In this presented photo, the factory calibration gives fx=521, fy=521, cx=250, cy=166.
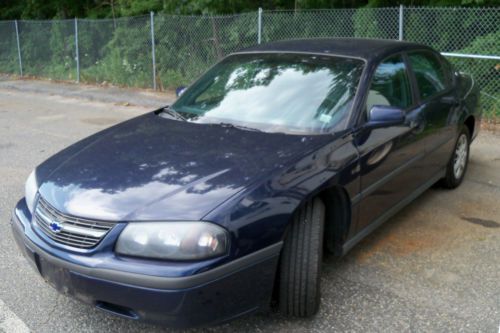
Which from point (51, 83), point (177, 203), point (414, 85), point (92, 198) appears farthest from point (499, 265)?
point (51, 83)

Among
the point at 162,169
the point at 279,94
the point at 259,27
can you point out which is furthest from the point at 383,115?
the point at 259,27

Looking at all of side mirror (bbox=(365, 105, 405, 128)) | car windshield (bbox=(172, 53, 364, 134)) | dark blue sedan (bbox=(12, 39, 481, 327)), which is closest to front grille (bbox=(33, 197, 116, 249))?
dark blue sedan (bbox=(12, 39, 481, 327))

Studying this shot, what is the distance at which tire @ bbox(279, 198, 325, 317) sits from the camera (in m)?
2.86

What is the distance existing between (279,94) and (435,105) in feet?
5.01

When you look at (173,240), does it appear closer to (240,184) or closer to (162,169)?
(240,184)

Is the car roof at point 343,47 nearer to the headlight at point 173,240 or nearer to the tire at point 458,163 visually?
the tire at point 458,163

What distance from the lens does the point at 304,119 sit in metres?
3.50

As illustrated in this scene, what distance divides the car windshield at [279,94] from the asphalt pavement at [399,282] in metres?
1.08

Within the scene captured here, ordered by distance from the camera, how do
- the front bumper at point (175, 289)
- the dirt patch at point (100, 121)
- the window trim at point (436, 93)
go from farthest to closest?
the dirt patch at point (100, 121) → the window trim at point (436, 93) → the front bumper at point (175, 289)

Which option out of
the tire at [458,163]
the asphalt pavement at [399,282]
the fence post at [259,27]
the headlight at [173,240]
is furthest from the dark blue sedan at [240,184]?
the fence post at [259,27]

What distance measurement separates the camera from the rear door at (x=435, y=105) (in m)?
4.32

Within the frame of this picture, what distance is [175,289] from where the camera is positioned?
2.41 meters

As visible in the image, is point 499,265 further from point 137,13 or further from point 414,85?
point 137,13

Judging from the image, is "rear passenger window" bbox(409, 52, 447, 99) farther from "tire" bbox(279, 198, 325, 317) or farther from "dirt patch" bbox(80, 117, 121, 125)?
"dirt patch" bbox(80, 117, 121, 125)
